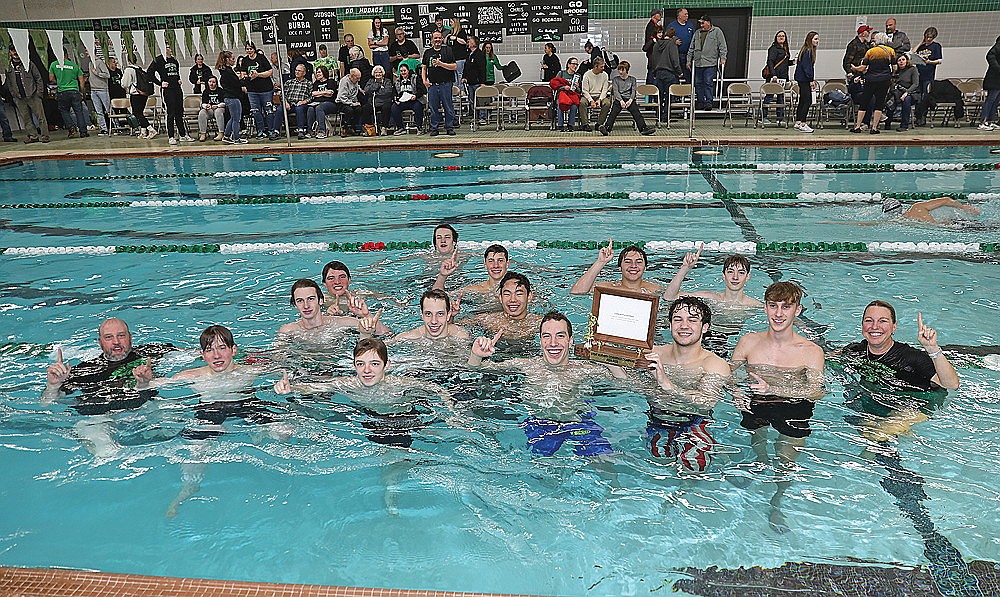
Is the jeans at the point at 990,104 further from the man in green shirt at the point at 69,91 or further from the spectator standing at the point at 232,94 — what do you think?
the man in green shirt at the point at 69,91

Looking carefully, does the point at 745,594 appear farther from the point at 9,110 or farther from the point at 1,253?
the point at 9,110

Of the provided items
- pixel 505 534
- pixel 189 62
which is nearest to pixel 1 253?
pixel 505 534

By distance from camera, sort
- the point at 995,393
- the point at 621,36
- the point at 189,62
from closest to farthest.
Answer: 1. the point at 995,393
2. the point at 621,36
3. the point at 189,62

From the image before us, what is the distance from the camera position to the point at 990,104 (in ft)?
38.8

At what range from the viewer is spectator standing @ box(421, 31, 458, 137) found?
12.3 meters

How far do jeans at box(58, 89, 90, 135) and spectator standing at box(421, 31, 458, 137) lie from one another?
22.4 feet

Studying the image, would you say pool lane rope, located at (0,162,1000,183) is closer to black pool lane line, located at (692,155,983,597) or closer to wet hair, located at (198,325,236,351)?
wet hair, located at (198,325,236,351)

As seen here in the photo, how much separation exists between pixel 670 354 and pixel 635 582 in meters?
1.40

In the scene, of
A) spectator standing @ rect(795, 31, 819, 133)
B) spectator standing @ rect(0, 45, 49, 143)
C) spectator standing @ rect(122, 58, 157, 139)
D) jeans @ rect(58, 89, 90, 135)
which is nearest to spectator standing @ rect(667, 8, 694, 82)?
spectator standing @ rect(795, 31, 819, 133)

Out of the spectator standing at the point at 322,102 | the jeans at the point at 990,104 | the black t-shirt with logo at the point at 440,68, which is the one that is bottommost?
the jeans at the point at 990,104

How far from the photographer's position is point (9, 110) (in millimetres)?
15844

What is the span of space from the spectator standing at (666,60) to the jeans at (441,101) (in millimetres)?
3378

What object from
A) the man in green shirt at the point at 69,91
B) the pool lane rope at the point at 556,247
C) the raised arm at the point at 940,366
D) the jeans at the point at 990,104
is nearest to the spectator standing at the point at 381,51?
the man in green shirt at the point at 69,91

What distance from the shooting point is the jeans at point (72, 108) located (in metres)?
14.4
